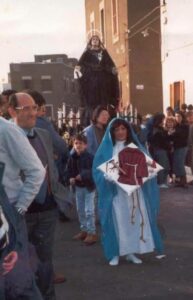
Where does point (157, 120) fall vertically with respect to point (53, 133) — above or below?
below

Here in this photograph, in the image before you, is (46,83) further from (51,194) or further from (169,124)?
(51,194)

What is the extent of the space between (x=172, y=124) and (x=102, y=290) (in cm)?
753

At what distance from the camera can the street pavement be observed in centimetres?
512

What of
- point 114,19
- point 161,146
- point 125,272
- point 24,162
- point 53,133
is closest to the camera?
point 24,162

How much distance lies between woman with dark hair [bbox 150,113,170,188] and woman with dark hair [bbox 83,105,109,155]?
13.5 ft

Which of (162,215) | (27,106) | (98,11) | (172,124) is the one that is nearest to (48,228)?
(27,106)

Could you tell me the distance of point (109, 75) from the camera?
1115 cm

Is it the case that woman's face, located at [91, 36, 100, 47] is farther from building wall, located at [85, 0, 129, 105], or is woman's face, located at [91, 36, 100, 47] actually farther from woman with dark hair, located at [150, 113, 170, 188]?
building wall, located at [85, 0, 129, 105]

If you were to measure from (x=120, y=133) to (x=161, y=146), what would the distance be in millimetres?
6199

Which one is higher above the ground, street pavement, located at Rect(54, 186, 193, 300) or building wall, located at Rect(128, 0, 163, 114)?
building wall, located at Rect(128, 0, 163, 114)

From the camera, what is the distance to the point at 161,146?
12297 millimetres

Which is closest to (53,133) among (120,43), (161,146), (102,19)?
(161,146)

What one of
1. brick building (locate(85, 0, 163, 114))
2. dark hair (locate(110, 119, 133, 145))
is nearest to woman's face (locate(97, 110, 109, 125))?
dark hair (locate(110, 119, 133, 145))

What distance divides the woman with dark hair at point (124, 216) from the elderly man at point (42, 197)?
Result: 1717mm
